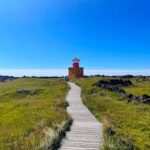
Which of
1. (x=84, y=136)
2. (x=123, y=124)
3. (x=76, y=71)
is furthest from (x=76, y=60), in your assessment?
(x=84, y=136)

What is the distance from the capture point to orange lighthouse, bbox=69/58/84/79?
86000 mm

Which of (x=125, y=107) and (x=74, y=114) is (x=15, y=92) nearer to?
(x=125, y=107)

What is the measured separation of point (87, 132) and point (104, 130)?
0.87 metres

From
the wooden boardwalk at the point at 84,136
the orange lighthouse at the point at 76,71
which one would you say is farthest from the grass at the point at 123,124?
the orange lighthouse at the point at 76,71

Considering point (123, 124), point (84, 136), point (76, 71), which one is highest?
point (76, 71)

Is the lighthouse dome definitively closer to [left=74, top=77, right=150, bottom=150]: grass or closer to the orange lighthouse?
the orange lighthouse

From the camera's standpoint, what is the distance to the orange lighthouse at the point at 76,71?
86000 mm

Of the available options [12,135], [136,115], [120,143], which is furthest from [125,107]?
[120,143]

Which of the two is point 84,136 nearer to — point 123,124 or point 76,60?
point 123,124

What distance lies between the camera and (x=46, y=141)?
1510cm

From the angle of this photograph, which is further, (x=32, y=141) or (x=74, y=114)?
(x=74, y=114)

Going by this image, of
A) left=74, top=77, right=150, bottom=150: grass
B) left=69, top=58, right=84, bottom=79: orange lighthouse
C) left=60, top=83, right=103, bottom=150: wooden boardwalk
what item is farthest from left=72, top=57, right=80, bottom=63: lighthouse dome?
left=60, top=83, right=103, bottom=150: wooden boardwalk

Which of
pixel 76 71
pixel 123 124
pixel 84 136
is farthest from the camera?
pixel 76 71

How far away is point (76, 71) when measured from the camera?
86750mm
